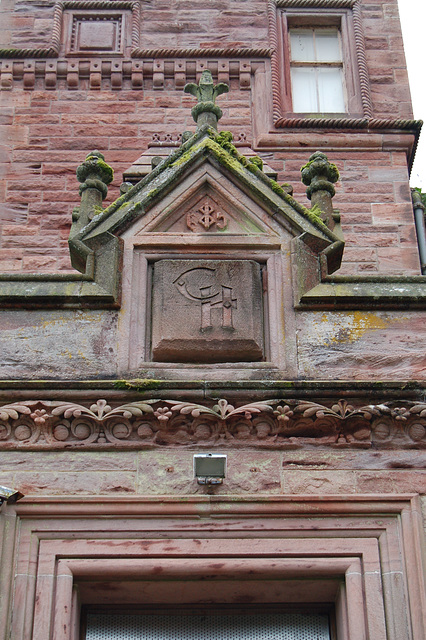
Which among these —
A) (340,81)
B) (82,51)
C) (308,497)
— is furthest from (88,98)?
(308,497)

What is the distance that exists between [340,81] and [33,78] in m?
3.38

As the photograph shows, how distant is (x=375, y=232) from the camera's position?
1036 cm

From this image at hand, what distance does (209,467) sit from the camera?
6004mm

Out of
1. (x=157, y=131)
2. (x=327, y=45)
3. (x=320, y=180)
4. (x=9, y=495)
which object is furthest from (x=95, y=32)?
(x=9, y=495)

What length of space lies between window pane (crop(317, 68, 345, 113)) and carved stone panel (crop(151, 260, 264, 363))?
503 centimetres

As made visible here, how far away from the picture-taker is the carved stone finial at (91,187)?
7.36 meters

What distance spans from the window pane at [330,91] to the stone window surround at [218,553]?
20.8 feet

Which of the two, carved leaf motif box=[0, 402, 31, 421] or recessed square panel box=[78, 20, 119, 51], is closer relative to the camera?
carved leaf motif box=[0, 402, 31, 421]

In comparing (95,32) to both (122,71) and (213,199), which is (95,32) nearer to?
(122,71)

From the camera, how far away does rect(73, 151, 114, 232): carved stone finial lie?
290 inches

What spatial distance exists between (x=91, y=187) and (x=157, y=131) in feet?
11.6

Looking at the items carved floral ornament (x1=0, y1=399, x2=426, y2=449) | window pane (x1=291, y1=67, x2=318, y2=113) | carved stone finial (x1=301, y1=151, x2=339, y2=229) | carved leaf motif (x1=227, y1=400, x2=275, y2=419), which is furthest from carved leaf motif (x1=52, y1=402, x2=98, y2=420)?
window pane (x1=291, y1=67, x2=318, y2=113)

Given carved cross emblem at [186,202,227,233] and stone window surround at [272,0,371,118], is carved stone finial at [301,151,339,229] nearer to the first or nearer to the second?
carved cross emblem at [186,202,227,233]

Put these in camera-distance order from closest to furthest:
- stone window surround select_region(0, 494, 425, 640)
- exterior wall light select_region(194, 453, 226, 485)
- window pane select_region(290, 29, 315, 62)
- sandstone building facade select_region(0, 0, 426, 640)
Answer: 1. stone window surround select_region(0, 494, 425, 640)
2. sandstone building facade select_region(0, 0, 426, 640)
3. exterior wall light select_region(194, 453, 226, 485)
4. window pane select_region(290, 29, 315, 62)
